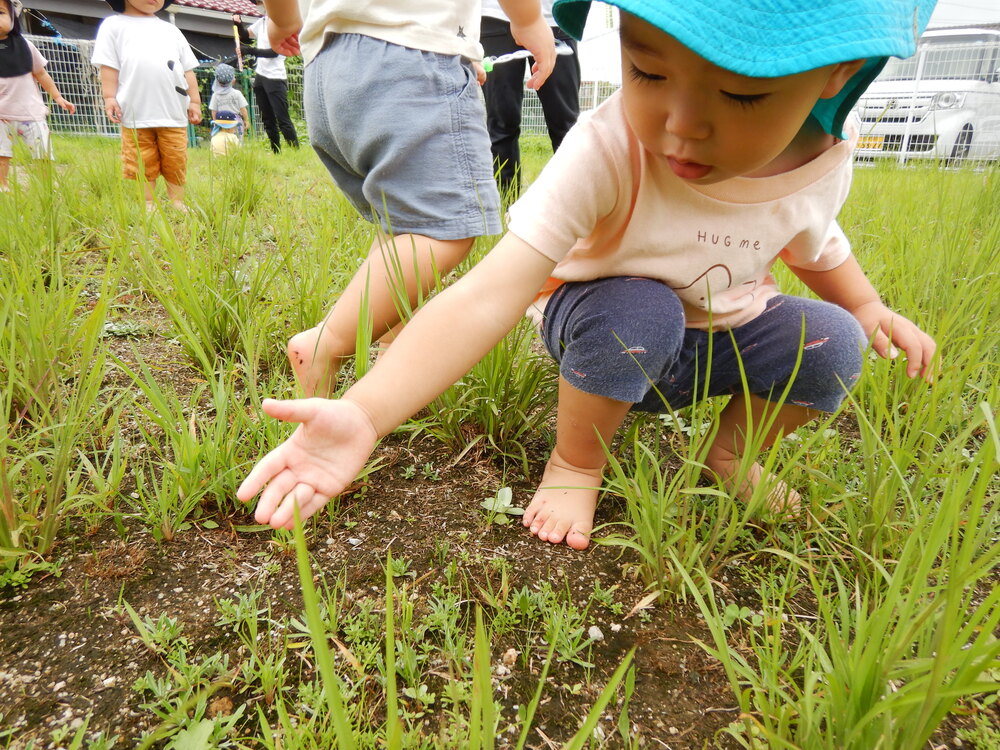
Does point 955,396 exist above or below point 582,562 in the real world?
above

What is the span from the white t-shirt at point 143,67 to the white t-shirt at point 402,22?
2773 mm

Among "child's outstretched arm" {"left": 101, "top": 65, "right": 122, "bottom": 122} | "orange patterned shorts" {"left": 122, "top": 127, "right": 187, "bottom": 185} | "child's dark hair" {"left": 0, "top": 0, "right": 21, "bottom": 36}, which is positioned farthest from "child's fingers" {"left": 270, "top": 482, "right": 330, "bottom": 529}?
"child's dark hair" {"left": 0, "top": 0, "right": 21, "bottom": 36}

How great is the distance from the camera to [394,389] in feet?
2.85

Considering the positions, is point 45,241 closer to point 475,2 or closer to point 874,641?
point 475,2

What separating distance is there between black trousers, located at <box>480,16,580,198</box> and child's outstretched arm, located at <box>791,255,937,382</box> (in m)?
1.74

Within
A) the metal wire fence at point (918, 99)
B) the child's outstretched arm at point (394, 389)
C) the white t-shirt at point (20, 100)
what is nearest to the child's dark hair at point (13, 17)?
the white t-shirt at point (20, 100)

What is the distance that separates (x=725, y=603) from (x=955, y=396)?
55cm

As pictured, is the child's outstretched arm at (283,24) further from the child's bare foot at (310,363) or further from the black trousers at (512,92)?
the black trousers at (512,92)

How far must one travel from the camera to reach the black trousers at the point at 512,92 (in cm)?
292

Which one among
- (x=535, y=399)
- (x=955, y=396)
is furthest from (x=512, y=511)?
(x=955, y=396)

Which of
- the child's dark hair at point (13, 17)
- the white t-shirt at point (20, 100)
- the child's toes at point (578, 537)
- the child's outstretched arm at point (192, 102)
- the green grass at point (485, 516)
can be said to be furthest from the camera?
the child's outstretched arm at point (192, 102)

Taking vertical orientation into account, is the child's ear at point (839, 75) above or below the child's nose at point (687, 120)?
above

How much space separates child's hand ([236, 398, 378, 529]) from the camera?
0.74 metres

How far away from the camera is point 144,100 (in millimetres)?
3678
